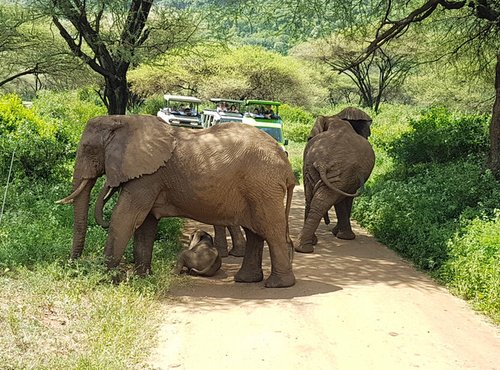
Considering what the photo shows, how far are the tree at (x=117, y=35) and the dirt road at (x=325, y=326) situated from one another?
18.8ft

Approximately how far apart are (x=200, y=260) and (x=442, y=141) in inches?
377

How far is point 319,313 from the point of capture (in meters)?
6.63

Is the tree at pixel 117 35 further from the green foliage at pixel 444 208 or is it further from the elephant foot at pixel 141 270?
the green foliage at pixel 444 208

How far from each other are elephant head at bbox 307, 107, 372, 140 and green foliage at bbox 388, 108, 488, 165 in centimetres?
457

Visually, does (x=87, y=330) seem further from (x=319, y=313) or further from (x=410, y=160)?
(x=410, y=160)

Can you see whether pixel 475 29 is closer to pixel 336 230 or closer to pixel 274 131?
pixel 274 131

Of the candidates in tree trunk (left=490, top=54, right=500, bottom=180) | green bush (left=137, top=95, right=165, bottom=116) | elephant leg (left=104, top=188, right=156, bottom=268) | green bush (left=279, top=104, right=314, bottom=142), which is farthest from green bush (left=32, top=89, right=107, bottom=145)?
green bush (left=279, top=104, right=314, bottom=142)

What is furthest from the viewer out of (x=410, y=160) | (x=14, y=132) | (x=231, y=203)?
(x=410, y=160)

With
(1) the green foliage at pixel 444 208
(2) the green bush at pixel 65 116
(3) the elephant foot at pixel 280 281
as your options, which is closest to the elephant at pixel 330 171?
(1) the green foliage at pixel 444 208

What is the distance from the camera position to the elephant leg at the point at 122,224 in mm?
7223

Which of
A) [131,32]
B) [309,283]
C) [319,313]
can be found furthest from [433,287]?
[131,32]

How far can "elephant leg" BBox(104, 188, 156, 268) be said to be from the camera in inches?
284

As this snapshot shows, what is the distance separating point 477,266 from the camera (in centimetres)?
755

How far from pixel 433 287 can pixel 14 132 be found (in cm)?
859
